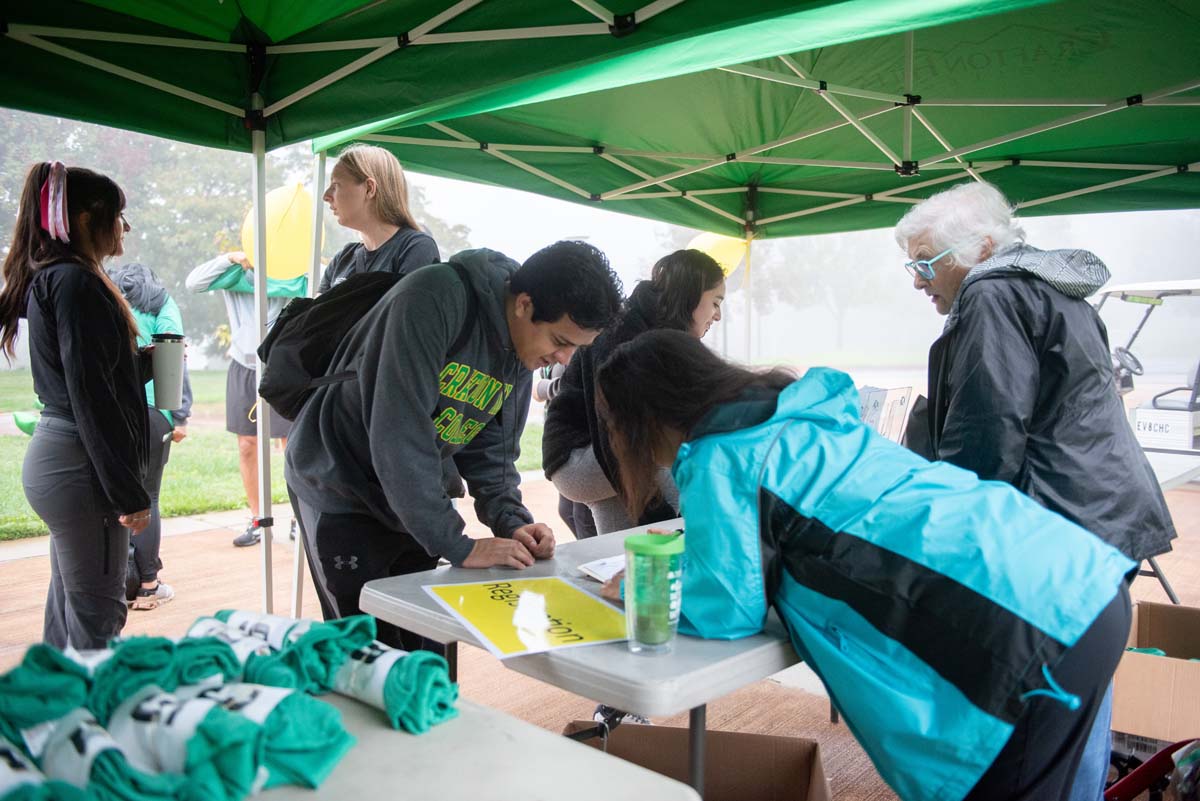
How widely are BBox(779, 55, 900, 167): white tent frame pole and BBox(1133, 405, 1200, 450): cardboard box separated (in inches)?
79.4

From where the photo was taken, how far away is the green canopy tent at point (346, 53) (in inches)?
70.7

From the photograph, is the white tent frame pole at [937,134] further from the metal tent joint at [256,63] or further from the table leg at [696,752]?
the table leg at [696,752]

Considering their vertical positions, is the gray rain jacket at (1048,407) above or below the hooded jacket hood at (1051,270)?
below

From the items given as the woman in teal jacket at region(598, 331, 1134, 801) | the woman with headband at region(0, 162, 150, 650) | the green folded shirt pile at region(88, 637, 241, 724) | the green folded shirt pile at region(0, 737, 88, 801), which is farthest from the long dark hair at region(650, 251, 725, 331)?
the green folded shirt pile at region(0, 737, 88, 801)

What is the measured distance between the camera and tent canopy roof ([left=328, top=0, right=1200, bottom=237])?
282cm

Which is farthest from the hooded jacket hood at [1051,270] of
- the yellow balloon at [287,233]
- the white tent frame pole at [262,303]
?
the yellow balloon at [287,233]

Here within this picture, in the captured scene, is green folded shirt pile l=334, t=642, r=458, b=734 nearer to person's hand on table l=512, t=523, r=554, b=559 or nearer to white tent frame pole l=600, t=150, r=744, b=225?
person's hand on table l=512, t=523, r=554, b=559

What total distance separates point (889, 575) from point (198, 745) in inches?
31.4

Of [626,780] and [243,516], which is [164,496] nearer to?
[243,516]

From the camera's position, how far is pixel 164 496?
22.5ft

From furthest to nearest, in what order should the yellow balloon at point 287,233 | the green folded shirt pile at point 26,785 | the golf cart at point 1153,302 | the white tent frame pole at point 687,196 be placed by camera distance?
the golf cart at point 1153,302
the yellow balloon at point 287,233
the white tent frame pole at point 687,196
the green folded shirt pile at point 26,785

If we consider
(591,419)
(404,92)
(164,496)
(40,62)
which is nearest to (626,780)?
(591,419)

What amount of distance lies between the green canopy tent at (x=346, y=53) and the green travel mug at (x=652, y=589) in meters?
1.14

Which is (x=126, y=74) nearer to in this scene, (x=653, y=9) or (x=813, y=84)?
(x=653, y=9)
